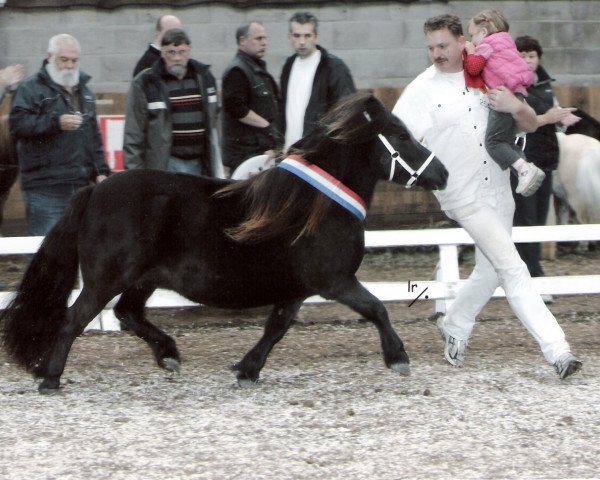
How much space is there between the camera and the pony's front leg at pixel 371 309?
7.42 m

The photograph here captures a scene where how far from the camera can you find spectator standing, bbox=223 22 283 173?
9.68 metres

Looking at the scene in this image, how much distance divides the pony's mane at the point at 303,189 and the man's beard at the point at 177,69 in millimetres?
2078

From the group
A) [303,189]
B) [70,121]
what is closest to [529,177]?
[303,189]

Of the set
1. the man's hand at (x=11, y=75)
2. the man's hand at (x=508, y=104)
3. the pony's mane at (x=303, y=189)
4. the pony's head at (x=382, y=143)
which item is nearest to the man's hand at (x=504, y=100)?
the man's hand at (x=508, y=104)

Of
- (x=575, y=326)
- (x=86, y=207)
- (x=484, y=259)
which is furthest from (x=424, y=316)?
(x=86, y=207)

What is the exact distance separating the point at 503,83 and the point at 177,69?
2591 mm

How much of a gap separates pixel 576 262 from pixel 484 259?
165 inches

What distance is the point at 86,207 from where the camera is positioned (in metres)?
7.57

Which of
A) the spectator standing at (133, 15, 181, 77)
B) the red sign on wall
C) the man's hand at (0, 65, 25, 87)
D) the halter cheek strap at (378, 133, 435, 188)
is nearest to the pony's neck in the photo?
the halter cheek strap at (378, 133, 435, 188)

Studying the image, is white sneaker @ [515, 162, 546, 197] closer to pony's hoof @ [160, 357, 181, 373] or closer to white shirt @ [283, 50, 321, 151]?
pony's hoof @ [160, 357, 181, 373]

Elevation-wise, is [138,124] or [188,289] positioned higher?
[138,124]

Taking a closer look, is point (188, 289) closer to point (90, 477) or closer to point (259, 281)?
point (259, 281)

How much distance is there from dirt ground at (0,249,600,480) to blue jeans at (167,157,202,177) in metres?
1.08

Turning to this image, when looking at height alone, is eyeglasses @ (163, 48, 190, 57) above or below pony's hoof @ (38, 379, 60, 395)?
above
